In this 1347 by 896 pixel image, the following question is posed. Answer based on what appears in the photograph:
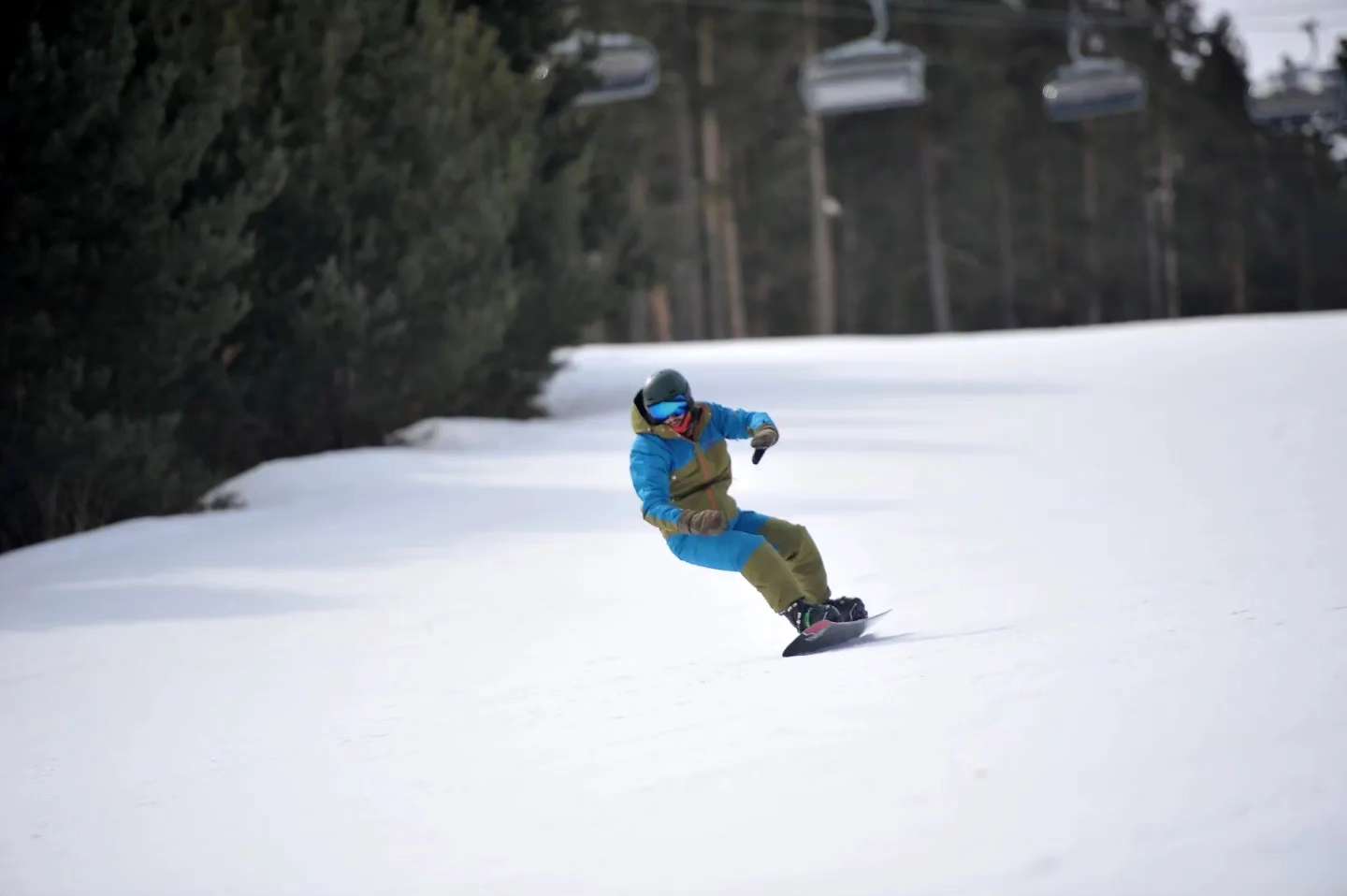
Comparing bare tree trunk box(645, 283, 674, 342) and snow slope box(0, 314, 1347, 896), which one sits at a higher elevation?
snow slope box(0, 314, 1347, 896)

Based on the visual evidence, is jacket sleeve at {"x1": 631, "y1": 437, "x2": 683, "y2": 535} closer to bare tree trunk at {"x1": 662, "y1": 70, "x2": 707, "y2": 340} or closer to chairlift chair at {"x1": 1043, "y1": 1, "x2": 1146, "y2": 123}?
chairlift chair at {"x1": 1043, "y1": 1, "x2": 1146, "y2": 123}

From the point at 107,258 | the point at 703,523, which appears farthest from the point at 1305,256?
the point at 703,523

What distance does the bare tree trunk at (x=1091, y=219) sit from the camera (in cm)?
6369

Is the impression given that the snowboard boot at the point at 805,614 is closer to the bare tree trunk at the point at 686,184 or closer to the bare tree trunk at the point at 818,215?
the bare tree trunk at the point at 686,184

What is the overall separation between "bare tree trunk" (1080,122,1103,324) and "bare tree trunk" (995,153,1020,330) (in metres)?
2.71

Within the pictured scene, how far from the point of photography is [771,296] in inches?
2468

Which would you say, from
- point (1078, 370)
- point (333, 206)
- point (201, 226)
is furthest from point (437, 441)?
point (1078, 370)

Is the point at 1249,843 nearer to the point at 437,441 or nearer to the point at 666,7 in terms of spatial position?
the point at 437,441

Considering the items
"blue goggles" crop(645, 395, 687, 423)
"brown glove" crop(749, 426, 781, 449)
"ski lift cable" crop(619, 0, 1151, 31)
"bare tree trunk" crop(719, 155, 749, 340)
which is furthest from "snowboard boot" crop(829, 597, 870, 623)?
"bare tree trunk" crop(719, 155, 749, 340)

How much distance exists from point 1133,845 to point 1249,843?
0.87 feet

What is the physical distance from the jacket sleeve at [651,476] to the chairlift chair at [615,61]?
688 inches

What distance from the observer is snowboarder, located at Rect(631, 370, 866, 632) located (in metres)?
7.48

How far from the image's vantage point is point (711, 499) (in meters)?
7.73

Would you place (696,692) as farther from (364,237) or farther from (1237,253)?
(1237,253)
